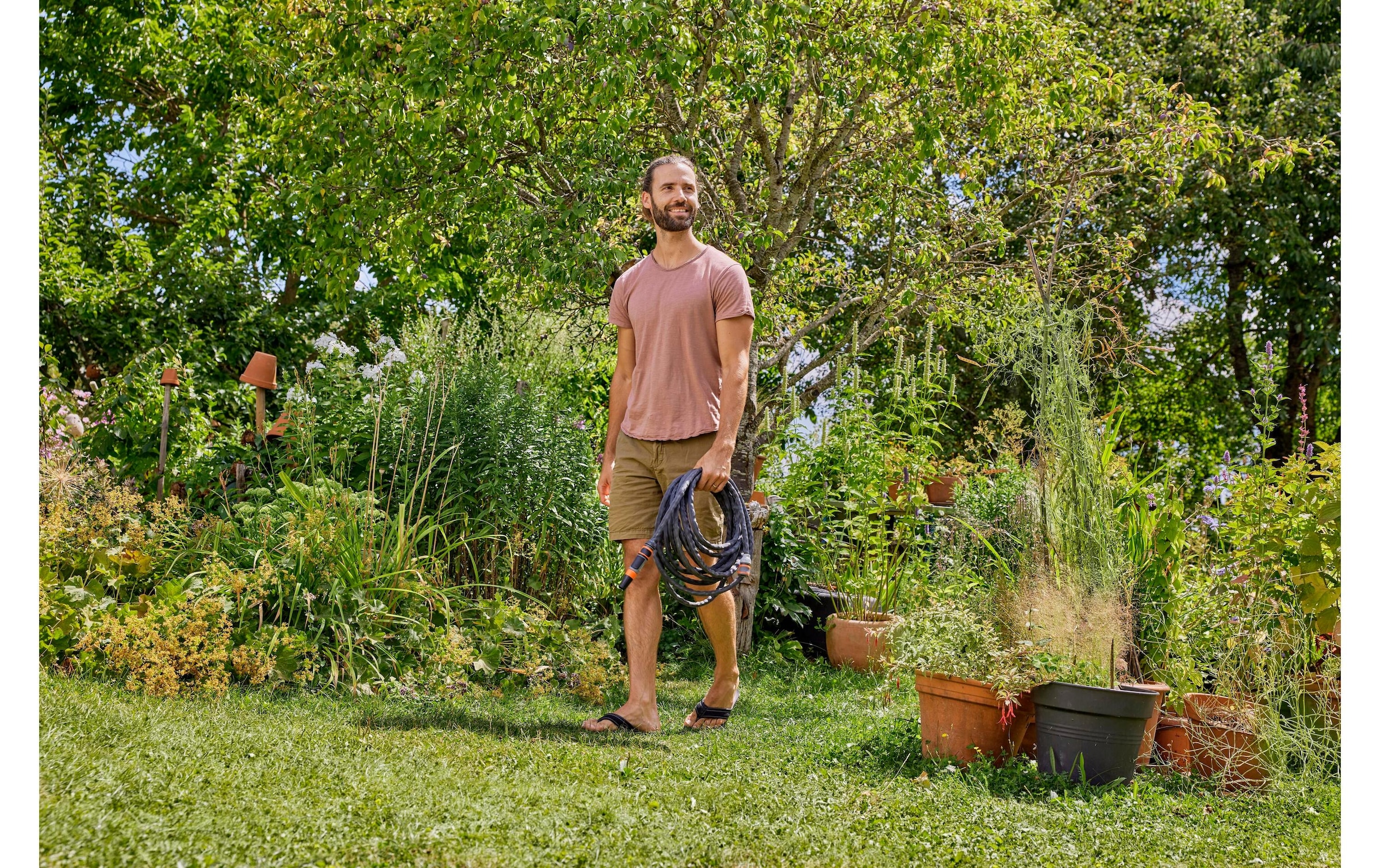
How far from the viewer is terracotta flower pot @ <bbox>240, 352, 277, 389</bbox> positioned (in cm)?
486

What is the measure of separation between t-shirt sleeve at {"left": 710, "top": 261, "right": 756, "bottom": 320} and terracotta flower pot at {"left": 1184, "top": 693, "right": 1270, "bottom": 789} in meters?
1.88

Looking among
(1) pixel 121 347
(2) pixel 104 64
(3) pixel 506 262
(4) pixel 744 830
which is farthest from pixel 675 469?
(2) pixel 104 64

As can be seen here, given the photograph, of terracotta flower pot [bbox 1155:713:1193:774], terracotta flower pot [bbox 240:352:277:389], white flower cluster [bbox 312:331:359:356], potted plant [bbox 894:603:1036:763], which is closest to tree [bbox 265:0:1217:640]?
terracotta flower pot [bbox 240:352:277:389]

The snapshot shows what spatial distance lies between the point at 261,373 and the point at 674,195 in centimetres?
259

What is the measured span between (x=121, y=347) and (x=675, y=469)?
7344 mm

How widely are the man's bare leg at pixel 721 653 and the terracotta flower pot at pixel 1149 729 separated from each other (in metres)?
1.25

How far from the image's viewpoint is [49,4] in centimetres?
952

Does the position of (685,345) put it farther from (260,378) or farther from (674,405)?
(260,378)

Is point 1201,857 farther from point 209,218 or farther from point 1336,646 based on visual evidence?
point 209,218

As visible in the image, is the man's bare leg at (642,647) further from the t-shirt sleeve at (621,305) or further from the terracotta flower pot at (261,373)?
the terracotta flower pot at (261,373)

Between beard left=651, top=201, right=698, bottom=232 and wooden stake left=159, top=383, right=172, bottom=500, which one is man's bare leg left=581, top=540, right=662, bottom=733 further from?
wooden stake left=159, top=383, right=172, bottom=500

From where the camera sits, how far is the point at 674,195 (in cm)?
332

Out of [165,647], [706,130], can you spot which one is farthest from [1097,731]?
[706,130]

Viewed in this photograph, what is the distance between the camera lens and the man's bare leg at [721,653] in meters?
3.38
